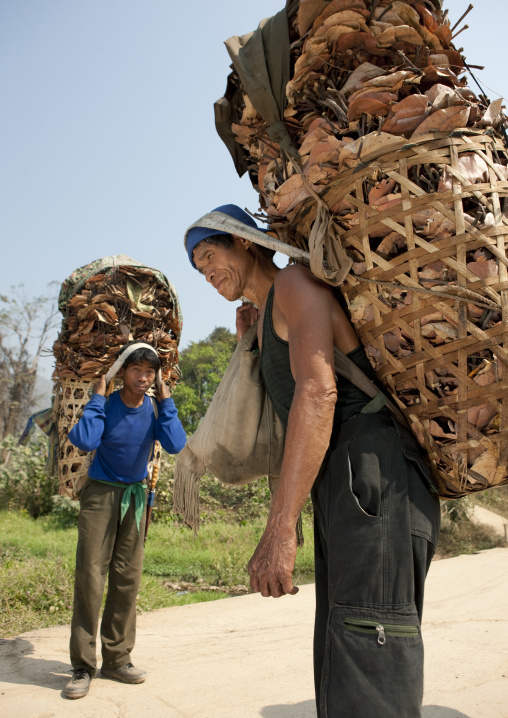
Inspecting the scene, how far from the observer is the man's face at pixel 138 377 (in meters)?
3.84

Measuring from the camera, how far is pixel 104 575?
3615mm

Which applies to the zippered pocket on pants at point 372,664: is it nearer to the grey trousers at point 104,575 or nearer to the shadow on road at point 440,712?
the shadow on road at point 440,712

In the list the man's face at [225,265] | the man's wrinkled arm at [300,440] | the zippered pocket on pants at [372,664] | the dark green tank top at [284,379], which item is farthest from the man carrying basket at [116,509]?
the zippered pocket on pants at [372,664]

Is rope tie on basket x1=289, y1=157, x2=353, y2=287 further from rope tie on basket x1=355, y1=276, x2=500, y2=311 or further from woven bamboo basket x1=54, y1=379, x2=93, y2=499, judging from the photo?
woven bamboo basket x1=54, y1=379, x2=93, y2=499

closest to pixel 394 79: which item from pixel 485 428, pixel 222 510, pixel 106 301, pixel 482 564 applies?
pixel 485 428

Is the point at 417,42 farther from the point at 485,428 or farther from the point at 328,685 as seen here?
the point at 328,685

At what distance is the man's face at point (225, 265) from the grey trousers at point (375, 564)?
0.67m

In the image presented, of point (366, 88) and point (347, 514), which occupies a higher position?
point (366, 88)

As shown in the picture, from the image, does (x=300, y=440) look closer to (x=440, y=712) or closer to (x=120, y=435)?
(x=440, y=712)

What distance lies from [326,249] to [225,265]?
50 cm

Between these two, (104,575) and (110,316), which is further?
(110,316)

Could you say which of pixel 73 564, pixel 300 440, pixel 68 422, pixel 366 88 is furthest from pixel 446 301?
pixel 73 564

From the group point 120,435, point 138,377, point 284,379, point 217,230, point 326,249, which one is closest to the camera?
point 326,249

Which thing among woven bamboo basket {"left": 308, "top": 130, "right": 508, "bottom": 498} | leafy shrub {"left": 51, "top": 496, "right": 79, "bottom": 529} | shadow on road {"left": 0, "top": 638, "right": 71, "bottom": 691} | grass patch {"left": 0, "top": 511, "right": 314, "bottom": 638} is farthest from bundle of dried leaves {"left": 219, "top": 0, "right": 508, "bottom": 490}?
leafy shrub {"left": 51, "top": 496, "right": 79, "bottom": 529}
